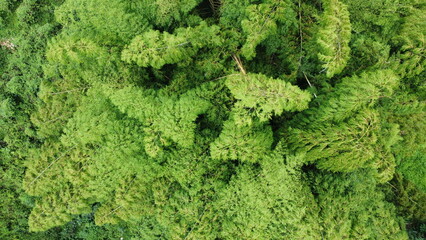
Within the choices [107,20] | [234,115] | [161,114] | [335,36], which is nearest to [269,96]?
[234,115]

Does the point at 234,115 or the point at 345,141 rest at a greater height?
the point at 234,115

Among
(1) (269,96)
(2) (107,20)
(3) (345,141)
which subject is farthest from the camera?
(2) (107,20)

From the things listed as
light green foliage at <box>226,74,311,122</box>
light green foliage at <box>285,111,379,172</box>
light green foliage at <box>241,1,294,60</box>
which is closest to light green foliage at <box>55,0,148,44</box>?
light green foliage at <box>241,1,294,60</box>

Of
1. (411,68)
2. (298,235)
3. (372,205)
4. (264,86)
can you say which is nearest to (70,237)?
(298,235)

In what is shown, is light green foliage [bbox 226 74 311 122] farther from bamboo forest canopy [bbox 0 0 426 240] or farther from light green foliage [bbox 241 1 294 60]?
light green foliage [bbox 241 1 294 60]

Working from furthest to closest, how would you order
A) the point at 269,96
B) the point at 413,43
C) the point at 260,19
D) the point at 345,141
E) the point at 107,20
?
the point at 107,20, the point at 413,43, the point at 260,19, the point at 345,141, the point at 269,96

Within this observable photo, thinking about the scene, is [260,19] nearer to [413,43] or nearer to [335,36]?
[335,36]

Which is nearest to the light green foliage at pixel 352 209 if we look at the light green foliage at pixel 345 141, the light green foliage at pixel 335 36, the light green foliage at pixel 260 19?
the light green foliage at pixel 345 141
